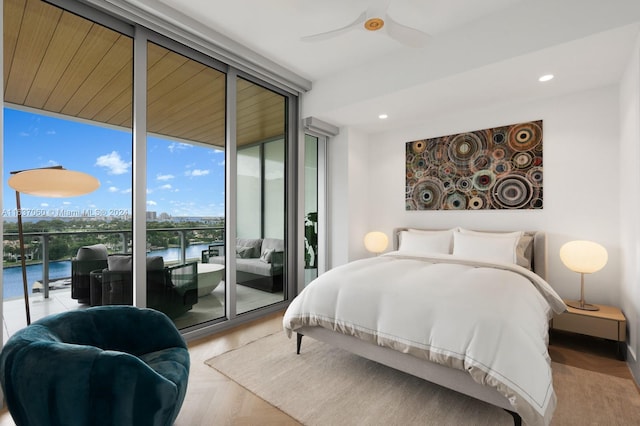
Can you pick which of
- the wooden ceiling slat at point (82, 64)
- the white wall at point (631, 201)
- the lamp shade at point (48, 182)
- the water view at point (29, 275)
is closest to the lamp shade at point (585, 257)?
the white wall at point (631, 201)

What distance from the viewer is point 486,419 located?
177 cm

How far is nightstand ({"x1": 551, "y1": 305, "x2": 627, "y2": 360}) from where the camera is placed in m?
2.49

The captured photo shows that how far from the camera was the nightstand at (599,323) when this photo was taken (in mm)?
2488

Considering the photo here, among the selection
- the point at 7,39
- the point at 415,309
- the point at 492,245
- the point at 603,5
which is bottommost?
the point at 415,309

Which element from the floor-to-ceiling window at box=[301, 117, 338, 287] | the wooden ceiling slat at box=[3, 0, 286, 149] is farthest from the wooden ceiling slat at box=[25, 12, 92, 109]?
the floor-to-ceiling window at box=[301, 117, 338, 287]

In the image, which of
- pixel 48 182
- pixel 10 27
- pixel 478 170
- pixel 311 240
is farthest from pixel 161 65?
pixel 478 170

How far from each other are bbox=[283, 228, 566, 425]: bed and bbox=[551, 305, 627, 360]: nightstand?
295 millimetres

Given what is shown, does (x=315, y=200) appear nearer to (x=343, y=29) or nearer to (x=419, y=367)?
(x=343, y=29)

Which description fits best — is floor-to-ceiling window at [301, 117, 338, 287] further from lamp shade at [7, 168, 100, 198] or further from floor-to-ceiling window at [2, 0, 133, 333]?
lamp shade at [7, 168, 100, 198]

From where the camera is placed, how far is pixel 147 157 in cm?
266

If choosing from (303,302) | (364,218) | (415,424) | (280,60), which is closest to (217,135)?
(280,60)

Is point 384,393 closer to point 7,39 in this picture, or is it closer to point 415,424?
point 415,424

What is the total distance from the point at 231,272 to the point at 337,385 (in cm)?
162

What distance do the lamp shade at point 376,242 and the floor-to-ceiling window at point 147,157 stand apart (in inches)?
48.4
